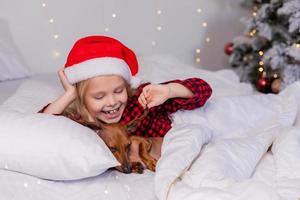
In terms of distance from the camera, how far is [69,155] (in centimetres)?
109

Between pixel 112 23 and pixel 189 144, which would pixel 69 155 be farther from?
pixel 112 23

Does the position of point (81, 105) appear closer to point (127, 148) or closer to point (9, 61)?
point (127, 148)

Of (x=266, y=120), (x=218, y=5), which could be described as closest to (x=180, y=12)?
(x=218, y=5)

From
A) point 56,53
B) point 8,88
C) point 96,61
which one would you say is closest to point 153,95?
point 96,61

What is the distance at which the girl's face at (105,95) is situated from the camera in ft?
4.41

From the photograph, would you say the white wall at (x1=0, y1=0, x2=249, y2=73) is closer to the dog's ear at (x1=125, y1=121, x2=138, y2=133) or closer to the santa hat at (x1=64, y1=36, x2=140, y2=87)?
the santa hat at (x1=64, y1=36, x2=140, y2=87)

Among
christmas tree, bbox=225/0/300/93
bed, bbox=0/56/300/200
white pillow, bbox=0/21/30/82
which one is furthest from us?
christmas tree, bbox=225/0/300/93

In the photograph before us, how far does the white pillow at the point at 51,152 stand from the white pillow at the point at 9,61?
0.99m

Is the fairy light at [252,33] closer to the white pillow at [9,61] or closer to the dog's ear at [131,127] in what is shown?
the white pillow at [9,61]

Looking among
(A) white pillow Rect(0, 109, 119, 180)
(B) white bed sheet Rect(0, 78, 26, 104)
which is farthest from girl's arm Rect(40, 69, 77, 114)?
(B) white bed sheet Rect(0, 78, 26, 104)

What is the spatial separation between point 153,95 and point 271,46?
123 centimetres

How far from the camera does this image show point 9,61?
6.84ft

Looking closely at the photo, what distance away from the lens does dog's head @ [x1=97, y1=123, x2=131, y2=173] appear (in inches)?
47.0

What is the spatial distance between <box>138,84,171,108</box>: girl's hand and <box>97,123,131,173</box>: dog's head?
160 mm
